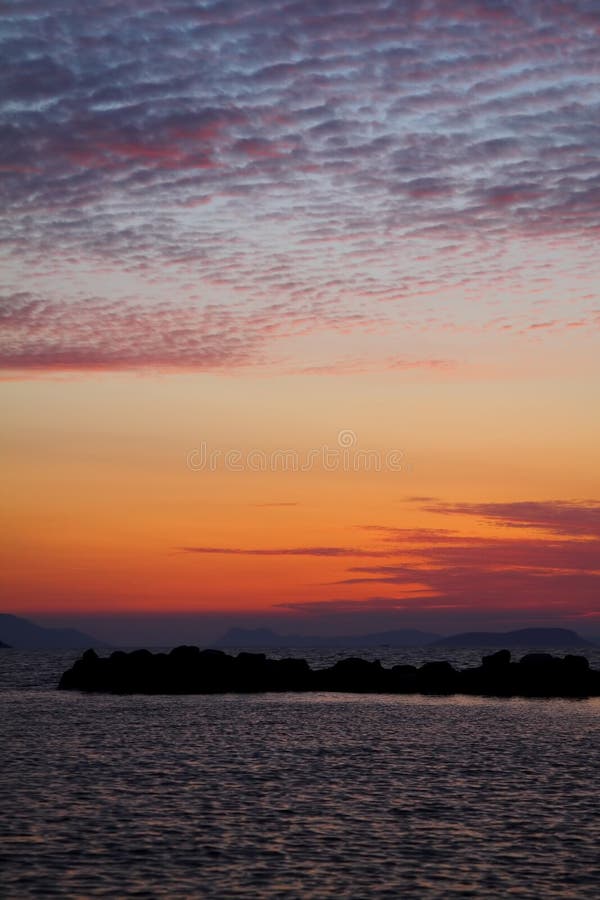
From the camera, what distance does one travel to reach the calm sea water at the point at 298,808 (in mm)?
26297

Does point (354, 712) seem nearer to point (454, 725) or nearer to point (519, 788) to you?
point (454, 725)

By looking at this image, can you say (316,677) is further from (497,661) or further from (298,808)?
(298,808)

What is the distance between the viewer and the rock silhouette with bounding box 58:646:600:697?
102750 millimetres

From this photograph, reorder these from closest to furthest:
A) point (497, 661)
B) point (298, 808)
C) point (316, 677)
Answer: point (298, 808) → point (316, 677) → point (497, 661)

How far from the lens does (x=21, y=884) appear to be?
83.0 feet

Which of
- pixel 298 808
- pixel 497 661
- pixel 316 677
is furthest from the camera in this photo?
pixel 497 661

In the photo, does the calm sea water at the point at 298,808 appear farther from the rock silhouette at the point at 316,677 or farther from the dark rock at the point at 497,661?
the dark rock at the point at 497,661

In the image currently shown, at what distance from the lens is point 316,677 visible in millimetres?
107875

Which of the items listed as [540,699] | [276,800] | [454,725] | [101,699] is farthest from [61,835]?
[540,699]

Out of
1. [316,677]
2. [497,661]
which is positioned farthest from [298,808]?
[497,661]

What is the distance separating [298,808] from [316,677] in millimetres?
72620

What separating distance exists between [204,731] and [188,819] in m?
30.3

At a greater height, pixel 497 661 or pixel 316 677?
pixel 497 661

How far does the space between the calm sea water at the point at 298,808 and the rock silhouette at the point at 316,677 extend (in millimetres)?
33640
